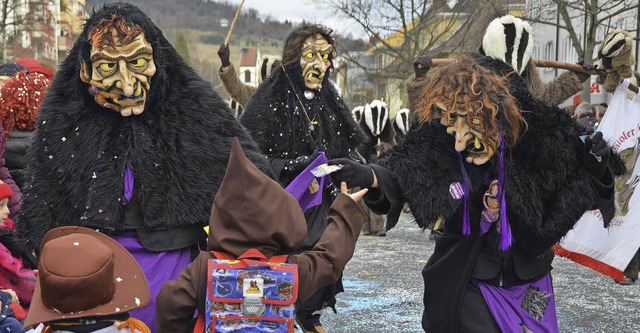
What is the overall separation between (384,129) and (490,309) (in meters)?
9.42

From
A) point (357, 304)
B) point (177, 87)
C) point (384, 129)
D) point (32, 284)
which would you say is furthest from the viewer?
point (384, 129)

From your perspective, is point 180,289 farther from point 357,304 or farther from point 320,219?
point 357,304

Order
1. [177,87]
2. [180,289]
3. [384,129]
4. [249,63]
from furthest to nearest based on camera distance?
[249,63], [384,129], [177,87], [180,289]

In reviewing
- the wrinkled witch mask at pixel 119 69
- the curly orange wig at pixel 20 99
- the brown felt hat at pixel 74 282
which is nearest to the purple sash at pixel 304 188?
the wrinkled witch mask at pixel 119 69

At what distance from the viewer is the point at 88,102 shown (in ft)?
11.7

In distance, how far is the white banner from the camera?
561cm

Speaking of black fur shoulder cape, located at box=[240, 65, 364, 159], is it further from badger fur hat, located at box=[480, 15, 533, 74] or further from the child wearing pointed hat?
the child wearing pointed hat

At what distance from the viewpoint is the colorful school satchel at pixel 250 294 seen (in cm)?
260

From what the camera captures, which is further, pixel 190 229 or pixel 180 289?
pixel 190 229

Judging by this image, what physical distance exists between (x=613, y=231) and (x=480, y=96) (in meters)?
3.11

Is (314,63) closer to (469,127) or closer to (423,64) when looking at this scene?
(423,64)

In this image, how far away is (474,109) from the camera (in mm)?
3297

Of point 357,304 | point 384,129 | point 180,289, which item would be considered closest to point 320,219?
point 357,304

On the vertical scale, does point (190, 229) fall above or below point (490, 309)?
above
